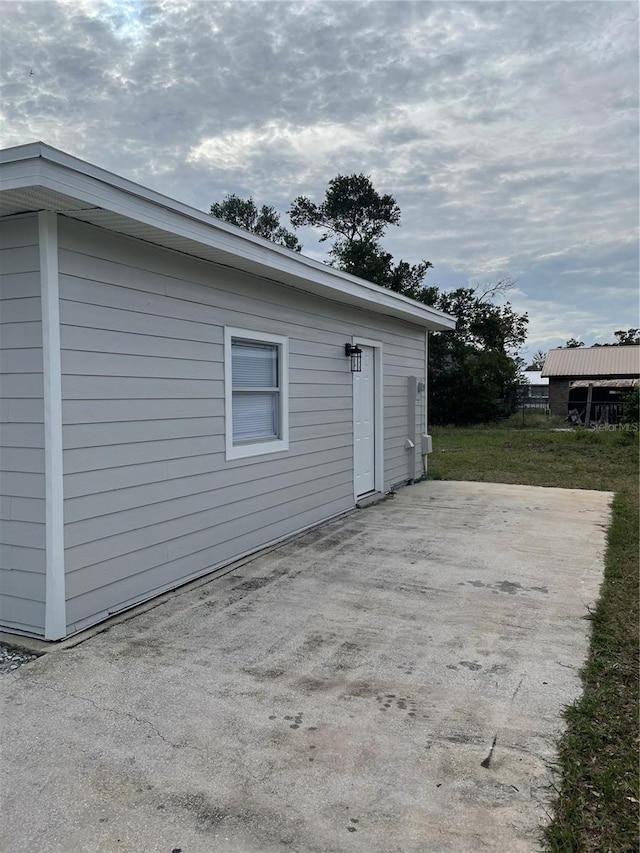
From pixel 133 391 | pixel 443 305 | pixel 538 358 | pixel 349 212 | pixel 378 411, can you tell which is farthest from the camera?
pixel 538 358

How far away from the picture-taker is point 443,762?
2.17 m

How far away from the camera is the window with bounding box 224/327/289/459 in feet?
15.5

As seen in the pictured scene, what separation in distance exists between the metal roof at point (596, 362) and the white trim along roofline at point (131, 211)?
72.9 ft

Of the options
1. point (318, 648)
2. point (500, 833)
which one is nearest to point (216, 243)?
point (318, 648)

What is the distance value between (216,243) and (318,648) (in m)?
2.72

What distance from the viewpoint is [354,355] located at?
6828 millimetres

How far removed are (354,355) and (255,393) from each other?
203 centimetres

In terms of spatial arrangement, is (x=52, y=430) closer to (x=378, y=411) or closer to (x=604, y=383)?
(x=378, y=411)

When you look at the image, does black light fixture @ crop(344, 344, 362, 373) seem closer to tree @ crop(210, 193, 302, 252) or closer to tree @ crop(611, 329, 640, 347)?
tree @ crop(210, 193, 302, 252)

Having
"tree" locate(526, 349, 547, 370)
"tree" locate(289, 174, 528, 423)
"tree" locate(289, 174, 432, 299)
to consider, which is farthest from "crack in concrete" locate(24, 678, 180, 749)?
"tree" locate(526, 349, 547, 370)

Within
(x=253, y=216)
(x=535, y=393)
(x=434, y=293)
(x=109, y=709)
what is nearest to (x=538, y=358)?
(x=535, y=393)

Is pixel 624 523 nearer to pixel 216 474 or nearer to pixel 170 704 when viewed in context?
pixel 216 474

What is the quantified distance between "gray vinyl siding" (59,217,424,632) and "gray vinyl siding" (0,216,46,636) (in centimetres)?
14

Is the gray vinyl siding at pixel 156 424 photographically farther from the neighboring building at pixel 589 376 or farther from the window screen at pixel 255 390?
the neighboring building at pixel 589 376
